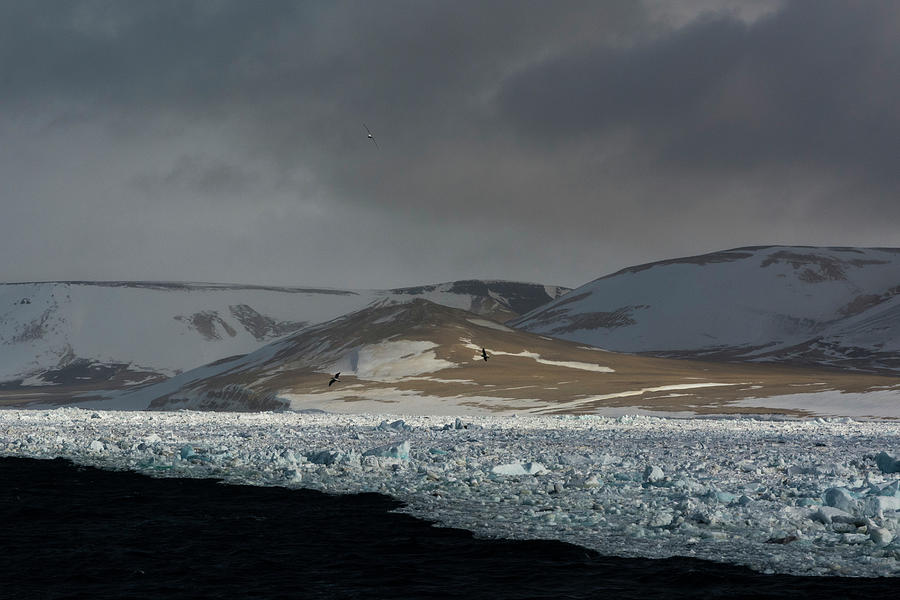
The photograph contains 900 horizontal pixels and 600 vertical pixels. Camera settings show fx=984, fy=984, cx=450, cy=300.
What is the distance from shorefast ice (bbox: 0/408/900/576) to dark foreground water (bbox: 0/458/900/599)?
3.68 ft

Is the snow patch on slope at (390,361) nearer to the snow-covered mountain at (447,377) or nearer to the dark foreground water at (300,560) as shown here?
the snow-covered mountain at (447,377)

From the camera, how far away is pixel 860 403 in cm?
8469

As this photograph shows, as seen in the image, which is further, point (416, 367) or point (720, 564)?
point (416, 367)

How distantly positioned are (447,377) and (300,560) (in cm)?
12072

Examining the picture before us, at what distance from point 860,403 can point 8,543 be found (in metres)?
78.4

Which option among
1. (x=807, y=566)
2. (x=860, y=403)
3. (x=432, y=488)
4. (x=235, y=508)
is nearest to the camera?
(x=807, y=566)

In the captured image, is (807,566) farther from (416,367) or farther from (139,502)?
(416,367)

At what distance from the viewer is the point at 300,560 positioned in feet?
60.1

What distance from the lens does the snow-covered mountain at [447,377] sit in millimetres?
105188

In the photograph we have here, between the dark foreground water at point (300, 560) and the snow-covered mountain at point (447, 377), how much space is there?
67.3 metres

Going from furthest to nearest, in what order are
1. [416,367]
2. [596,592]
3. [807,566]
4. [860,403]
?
[416,367]
[860,403]
[807,566]
[596,592]

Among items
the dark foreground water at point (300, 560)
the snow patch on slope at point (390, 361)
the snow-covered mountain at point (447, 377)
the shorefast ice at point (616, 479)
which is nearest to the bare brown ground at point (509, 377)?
the snow-covered mountain at point (447, 377)

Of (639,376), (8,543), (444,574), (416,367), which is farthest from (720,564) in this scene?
(416,367)

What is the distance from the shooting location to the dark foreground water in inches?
621
